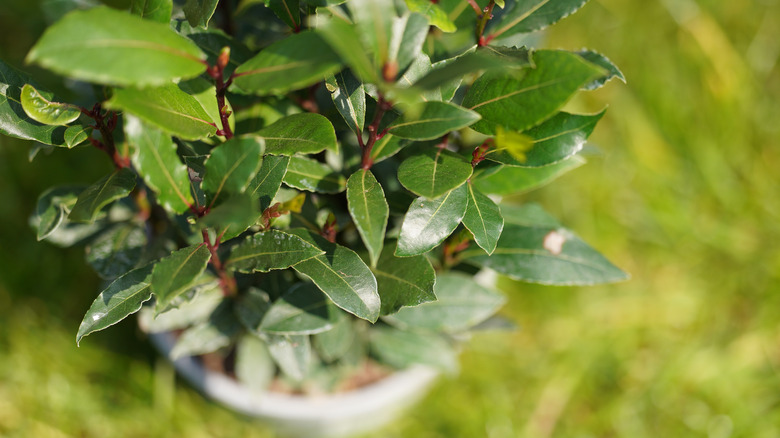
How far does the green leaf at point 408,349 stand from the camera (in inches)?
51.7

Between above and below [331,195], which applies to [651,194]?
below

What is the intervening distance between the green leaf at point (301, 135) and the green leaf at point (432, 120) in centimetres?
9

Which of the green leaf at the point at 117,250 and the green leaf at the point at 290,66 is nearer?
the green leaf at the point at 290,66

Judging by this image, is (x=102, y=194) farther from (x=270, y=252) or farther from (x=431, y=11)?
(x=431, y=11)

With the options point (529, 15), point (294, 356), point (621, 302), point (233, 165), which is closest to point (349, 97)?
point (233, 165)

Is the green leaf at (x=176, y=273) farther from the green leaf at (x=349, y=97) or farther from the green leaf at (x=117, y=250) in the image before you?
the green leaf at (x=117, y=250)

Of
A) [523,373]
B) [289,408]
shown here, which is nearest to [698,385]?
[523,373]

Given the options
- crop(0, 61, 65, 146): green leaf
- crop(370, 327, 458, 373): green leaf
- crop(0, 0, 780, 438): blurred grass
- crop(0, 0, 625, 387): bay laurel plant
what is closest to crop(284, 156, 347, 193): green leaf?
crop(0, 0, 625, 387): bay laurel plant

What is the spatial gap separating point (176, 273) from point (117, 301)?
0.15 m

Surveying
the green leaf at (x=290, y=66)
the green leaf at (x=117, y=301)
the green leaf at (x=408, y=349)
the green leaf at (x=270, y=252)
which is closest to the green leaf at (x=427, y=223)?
the green leaf at (x=270, y=252)

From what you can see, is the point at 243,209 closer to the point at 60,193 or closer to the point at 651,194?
the point at 60,193

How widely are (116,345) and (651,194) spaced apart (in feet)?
6.02

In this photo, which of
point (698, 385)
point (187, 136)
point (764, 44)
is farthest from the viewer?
point (764, 44)

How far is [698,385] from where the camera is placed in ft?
6.12
